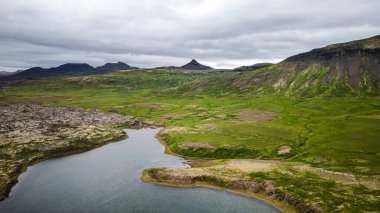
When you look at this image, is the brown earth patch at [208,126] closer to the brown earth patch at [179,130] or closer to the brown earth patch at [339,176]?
the brown earth patch at [179,130]

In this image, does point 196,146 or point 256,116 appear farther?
point 256,116

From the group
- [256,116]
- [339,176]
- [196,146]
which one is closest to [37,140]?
[196,146]

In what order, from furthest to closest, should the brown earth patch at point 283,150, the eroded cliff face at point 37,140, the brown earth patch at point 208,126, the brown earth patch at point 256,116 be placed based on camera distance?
the brown earth patch at point 256,116 → the brown earth patch at point 208,126 → the brown earth patch at point 283,150 → the eroded cliff face at point 37,140

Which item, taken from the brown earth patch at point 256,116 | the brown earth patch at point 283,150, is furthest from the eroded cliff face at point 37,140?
the brown earth patch at point 283,150

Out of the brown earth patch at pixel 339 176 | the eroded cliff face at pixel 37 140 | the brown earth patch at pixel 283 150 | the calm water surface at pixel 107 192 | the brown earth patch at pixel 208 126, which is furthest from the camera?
the brown earth patch at pixel 208 126

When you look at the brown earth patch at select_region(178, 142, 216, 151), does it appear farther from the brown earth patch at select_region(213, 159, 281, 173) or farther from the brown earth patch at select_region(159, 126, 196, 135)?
the brown earth patch at select_region(159, 126, 196, 135)

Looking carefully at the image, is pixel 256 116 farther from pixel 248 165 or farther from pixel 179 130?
pixel 248 165

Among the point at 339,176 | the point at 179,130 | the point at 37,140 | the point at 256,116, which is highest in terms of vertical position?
the point at 256,116
